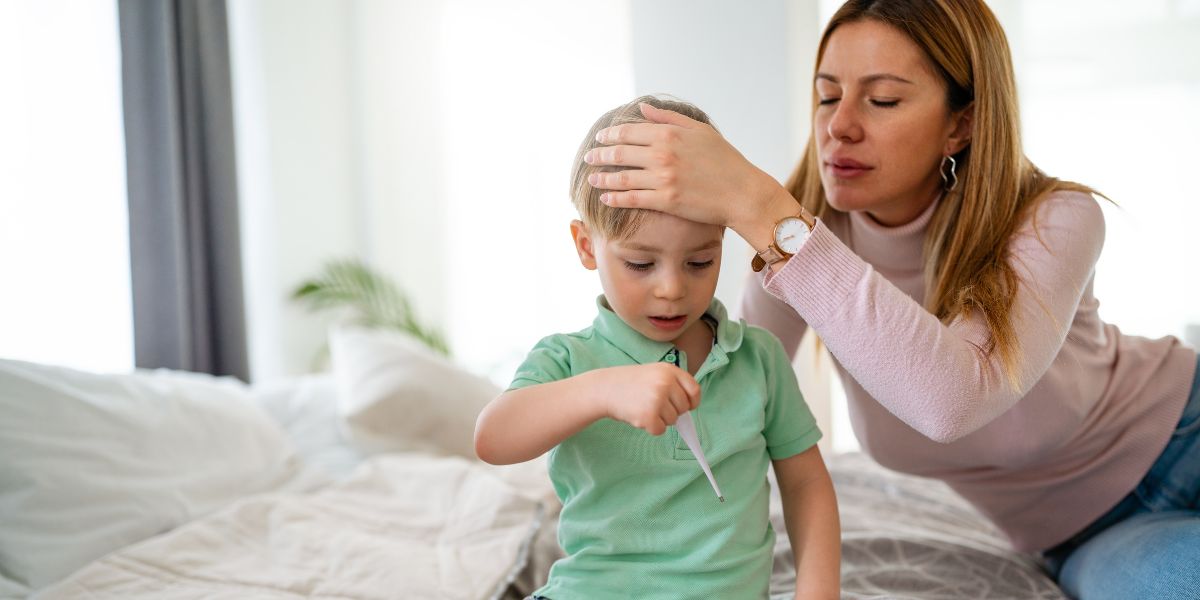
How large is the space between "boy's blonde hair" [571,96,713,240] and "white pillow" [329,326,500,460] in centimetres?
134

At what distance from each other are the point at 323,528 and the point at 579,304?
8.18 ft

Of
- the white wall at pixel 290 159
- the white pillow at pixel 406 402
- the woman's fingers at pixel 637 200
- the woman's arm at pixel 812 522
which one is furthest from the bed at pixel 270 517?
the white wall at pixel 290 159

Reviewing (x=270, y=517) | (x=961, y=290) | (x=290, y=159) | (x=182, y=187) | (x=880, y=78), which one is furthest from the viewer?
(x=290, y=159)

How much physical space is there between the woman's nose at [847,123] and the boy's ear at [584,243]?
468 mm

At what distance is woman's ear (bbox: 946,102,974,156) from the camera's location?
1.41 metres

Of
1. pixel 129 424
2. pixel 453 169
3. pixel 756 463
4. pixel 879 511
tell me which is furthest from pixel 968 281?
pixel 453 169

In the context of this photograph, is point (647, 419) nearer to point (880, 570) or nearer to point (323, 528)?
point (880, 570)

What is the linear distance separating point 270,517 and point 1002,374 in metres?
1.29

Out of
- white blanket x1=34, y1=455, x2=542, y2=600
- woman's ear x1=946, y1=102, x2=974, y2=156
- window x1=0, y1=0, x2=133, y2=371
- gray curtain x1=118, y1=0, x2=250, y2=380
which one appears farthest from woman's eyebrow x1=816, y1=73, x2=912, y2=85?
gray curtain x1=118, y1=0, x2=250, y2=380

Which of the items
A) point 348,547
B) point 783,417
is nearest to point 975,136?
point 783,417

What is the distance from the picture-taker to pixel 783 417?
1141 millimetres

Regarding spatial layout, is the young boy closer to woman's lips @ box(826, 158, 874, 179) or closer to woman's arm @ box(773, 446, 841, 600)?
woman's arm @ box(773, 446, 841, 600)

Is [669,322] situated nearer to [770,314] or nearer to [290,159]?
[770,314]

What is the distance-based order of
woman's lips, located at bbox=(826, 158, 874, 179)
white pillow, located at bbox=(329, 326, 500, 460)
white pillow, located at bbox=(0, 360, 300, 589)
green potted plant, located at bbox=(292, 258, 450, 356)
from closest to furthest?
1. woman's lips, located at bbox=(826, 158, 874, 179)
2. white pillow, located at bbox=(0, 360, 300, 589)
3. white pillow, located at bbox=(329, 326, 500, 460)
4. green potted plant, located at bbox=(292, 258, 450, 356)
